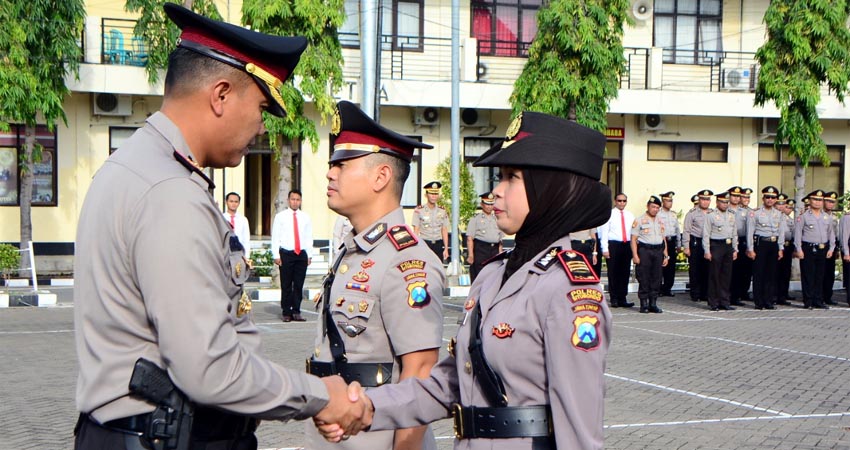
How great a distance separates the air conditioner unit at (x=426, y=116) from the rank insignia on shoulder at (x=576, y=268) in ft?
74.4

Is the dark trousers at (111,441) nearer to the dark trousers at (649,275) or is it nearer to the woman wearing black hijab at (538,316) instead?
the woman wearing black hijab at (538,316)

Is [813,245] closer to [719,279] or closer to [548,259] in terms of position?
[719,279]

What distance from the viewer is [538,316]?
10.0 feet

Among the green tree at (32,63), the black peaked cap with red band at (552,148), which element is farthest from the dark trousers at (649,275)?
the black peaked cap with red band at (552,148)

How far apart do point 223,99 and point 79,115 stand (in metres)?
22.3

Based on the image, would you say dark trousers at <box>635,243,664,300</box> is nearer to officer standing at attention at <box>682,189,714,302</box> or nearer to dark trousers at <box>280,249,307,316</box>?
officer standing at attention at <box>682,189,714,302</box>

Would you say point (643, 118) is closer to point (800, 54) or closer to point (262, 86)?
point (800, 54)

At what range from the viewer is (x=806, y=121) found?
66.6 ft

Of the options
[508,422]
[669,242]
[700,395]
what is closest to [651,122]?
[669,242]

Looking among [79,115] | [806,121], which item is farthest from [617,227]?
[79,115]

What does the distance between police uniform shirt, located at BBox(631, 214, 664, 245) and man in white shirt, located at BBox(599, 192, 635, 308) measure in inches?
16.9

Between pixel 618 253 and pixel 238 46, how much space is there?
15.4m

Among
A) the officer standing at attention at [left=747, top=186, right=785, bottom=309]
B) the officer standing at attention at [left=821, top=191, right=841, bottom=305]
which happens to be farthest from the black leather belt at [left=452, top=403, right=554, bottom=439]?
the officer standing at attention at [left=821, top=191, right=841, bottom=305]

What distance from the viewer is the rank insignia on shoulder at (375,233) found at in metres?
4.24
